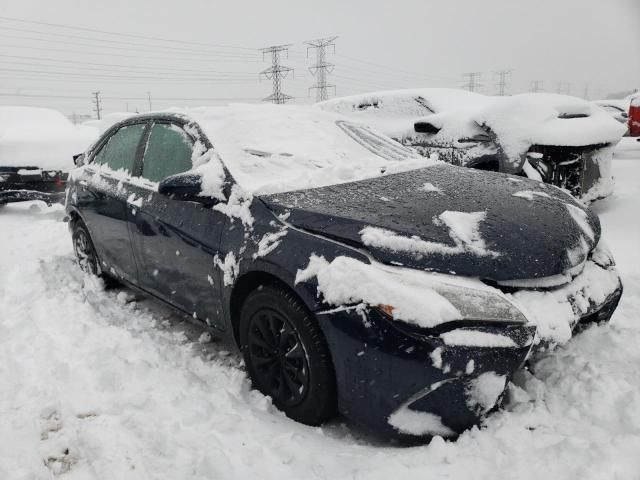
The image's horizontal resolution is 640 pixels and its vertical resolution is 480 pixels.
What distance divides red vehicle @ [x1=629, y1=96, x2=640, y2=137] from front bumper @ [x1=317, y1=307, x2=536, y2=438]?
10.5 m

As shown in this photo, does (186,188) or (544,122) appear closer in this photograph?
(186,188)

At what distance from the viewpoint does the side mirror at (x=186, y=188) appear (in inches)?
103

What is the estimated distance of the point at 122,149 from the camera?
377 cm

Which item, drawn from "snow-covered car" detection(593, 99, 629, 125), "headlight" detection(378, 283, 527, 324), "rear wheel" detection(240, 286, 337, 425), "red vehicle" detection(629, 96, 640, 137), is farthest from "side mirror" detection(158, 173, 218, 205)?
"snow-covered car" detection(593, 99, 629, 125)

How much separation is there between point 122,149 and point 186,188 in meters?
1.47

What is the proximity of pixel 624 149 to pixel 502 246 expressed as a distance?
12.0 meters

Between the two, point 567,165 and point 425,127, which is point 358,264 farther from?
point 425,127

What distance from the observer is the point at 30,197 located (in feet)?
22.6

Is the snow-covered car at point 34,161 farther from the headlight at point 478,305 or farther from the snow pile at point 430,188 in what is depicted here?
the headlight at point 478,305

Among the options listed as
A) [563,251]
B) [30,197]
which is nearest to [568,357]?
[563,251]

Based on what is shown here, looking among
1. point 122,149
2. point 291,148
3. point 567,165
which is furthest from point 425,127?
point 122,149

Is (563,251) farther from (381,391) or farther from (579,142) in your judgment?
(579,142)

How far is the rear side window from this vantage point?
3551 mm

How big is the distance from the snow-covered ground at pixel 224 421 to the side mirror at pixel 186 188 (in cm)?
97
